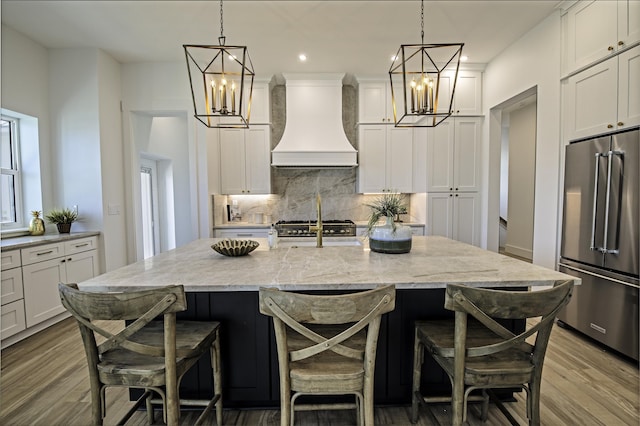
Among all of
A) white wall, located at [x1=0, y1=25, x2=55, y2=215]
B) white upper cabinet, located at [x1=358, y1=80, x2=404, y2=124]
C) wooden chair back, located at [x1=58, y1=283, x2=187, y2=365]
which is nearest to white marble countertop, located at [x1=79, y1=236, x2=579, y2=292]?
wooden chair back, located at [x1=58, y1=283, x2=187, y2=365]

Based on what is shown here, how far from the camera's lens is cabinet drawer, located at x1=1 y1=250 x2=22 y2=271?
271 cm

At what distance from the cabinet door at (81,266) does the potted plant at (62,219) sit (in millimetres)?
363

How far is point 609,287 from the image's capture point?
2.57m

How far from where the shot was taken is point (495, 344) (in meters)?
1.40

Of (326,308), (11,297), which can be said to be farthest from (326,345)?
(11,297)

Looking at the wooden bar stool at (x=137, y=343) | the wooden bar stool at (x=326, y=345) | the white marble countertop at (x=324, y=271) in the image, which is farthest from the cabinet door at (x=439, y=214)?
the wooden bar stool at (x=137, y=343)

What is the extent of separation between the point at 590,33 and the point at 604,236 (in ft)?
5.93

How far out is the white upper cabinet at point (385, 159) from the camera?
4770 mm

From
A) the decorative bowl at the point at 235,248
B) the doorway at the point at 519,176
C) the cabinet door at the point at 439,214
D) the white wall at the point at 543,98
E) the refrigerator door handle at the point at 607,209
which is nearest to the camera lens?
the decorative bowl at the point at 235,248

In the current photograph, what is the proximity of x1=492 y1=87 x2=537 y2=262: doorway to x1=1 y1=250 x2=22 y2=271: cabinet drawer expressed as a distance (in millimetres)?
7057

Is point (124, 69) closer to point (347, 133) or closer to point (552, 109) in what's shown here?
point (347, 133)

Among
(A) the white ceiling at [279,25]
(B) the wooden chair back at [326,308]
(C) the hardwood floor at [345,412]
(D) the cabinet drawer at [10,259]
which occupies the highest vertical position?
(A) the white ceiling at [279,25]

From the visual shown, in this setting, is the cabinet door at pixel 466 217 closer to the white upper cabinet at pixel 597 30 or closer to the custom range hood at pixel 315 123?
the custom range hood at pixel 315 123

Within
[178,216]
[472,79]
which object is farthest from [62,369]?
[472,79]
